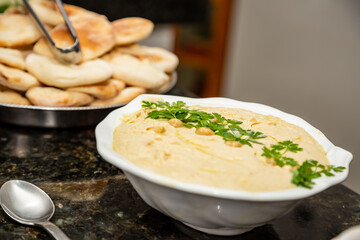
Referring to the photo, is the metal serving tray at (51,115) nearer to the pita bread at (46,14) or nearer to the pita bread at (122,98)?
the pita bread at (122,98)

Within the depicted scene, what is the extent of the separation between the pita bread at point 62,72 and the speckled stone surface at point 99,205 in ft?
0.61

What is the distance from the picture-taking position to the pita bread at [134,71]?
4.91 ft

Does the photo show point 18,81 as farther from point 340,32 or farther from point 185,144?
point 340,32

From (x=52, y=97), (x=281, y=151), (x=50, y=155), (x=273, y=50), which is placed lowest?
(x=273, y=50)

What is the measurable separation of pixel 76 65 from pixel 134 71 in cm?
19

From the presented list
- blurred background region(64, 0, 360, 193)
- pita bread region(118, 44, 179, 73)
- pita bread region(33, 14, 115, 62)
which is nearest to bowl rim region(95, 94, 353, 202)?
pita bread region(33, 14, 115, 62)

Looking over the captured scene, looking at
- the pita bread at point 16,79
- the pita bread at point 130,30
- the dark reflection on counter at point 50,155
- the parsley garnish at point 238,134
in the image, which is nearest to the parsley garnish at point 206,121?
the parsley garnish at point 238,134

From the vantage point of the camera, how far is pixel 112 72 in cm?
145

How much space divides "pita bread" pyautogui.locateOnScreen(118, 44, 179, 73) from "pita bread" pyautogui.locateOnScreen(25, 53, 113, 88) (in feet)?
0.71

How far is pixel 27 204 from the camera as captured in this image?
3.16 ft

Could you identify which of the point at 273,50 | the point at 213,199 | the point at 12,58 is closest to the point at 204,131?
the point at 213,199

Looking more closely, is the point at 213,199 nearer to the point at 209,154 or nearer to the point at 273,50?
the point at 209,154

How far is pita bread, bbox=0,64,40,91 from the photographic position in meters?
1.34

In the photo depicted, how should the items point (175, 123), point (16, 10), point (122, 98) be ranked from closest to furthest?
point (175, 123), point (122, 98), point (16, 10)
